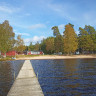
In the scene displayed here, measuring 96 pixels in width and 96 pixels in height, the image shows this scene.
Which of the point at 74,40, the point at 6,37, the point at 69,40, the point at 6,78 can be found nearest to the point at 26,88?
the point at 6,78

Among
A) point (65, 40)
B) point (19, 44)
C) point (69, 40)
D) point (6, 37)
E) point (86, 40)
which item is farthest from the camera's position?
point (19, 44)

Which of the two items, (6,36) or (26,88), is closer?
(26,88)

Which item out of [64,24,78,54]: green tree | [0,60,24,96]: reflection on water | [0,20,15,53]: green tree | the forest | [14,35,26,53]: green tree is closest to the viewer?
[0,60,24,96]: reflection on water

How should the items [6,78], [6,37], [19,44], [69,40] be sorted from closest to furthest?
[6,78], [6,37], [69,40], [19,44]

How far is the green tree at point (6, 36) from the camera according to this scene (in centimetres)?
6838

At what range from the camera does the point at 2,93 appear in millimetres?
12305

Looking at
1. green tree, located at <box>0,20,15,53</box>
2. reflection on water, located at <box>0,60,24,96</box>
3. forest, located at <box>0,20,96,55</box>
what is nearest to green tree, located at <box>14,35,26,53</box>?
forest, located at <box>0,20,96,55</box>

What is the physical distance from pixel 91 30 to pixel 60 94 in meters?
90.8

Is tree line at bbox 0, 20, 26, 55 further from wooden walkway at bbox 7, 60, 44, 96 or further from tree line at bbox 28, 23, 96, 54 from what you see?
wooden walkway at bbox 7, 60, 44, 96

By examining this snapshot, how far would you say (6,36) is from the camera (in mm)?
72562

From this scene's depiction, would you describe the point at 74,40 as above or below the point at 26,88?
above

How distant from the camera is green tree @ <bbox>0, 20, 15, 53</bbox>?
224 ft

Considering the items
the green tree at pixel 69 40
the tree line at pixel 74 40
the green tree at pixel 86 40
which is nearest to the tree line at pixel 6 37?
the tree line at pixel 74 40

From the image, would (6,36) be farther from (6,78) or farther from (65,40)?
(6,78)
